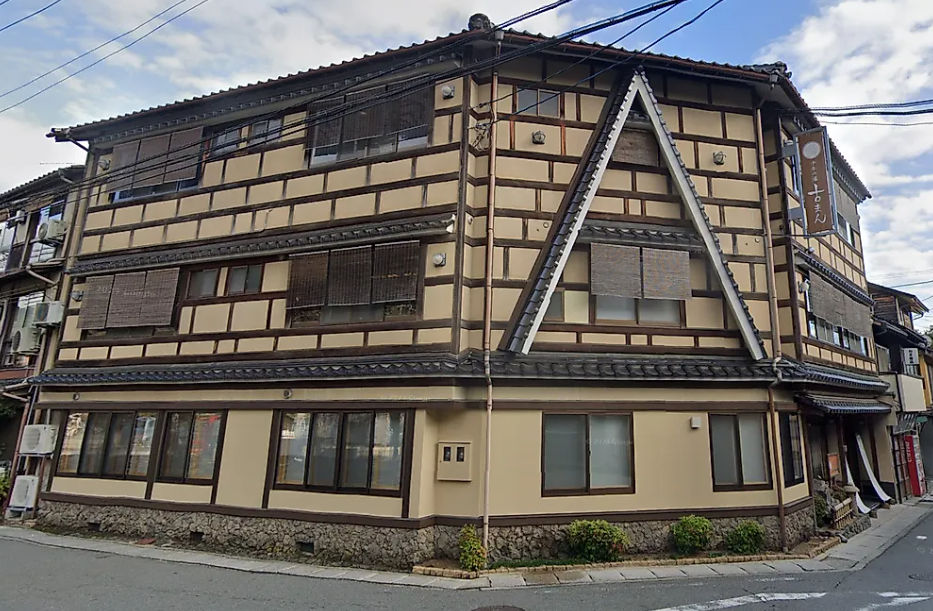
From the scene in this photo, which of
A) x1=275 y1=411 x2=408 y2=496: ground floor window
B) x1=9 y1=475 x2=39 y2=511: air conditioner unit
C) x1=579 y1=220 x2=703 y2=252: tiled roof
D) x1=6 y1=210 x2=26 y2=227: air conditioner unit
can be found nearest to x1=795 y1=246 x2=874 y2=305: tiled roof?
x1=579 y1=220 x2=703 y2=252: tiled roof

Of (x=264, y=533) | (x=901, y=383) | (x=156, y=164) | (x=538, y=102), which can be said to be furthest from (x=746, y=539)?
(x=156, y=164)

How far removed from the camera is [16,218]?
53.2 ft

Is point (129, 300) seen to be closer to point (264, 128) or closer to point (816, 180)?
point (264, 128)

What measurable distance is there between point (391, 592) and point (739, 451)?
265 inches

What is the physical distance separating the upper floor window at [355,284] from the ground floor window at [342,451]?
1.91m

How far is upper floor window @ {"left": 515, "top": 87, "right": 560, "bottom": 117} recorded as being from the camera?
33.9 feet

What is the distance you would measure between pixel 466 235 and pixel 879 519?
13031 mm

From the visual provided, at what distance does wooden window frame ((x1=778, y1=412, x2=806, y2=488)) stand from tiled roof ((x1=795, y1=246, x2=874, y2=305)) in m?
3.67

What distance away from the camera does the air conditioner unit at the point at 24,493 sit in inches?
464

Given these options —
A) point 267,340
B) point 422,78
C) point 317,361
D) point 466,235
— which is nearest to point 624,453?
point 466,235

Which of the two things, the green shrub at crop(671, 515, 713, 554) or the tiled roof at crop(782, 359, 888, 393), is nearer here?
the green shrub at crop(671, 515, 713, 554)

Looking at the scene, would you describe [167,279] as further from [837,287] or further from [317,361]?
[837,287]

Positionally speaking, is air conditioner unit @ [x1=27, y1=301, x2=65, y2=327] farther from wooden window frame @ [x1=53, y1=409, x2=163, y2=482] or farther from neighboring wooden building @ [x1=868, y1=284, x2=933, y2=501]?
neighboring wooden building @ [x1=868, y1=284, x2=933, y2=501]

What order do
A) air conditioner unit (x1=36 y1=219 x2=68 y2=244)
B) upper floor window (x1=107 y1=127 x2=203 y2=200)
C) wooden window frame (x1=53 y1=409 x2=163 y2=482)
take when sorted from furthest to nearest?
air conditioner unit (x1=36 y1=219 x2=68 y2=244)
upper floor window (x1=107 y1=127 x2=203 y2=200)
wooden window frame (x1=53 y1=409 x2=163 y2=482)
